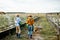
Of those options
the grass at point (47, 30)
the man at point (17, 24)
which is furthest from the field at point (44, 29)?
the man at point (17, 24)

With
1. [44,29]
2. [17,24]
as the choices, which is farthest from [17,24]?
[44,29]

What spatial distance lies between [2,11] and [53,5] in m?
1.32

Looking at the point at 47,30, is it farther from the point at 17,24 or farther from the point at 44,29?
the point at 17,24

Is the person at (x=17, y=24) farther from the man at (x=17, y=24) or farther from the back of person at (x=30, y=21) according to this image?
the back of person at (x=30, y=21)

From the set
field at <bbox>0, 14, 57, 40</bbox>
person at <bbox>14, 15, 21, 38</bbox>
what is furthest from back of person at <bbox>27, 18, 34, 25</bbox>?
person at <bbox>14, 15, 21, 38</bbox>

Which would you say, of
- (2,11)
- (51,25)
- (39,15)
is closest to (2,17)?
(2,11)

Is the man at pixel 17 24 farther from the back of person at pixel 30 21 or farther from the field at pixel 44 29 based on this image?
the back of person at pixel 30 21

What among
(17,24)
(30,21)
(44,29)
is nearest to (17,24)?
(17,24)

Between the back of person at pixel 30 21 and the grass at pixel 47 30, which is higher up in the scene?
the back of person at pixel 30 21

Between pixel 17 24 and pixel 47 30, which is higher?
pixel 17 24

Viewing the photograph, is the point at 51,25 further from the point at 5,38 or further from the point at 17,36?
the point at 5,38

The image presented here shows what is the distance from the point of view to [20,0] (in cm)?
425

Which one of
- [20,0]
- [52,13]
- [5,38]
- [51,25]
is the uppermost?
[20,0]

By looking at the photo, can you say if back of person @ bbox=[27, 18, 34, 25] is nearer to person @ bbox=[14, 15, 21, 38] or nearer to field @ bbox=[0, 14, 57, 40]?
field @ bbox=[0, 14, 57, 40]
